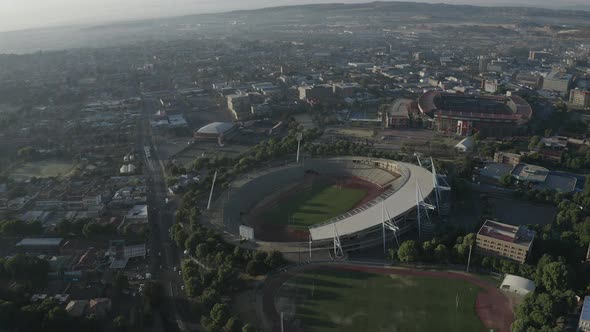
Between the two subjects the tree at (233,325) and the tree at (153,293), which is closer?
the tree at (233,325)

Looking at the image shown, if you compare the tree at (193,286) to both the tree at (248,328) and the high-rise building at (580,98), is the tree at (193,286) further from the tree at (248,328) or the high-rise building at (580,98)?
the high-rise building at (580,98)

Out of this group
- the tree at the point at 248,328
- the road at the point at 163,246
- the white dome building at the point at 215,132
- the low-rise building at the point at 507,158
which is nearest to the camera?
the tree at the point at 248,328

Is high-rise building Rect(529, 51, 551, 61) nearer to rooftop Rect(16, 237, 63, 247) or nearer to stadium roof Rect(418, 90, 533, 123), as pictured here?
stadium roof Rect(418, 90, 533, 123)

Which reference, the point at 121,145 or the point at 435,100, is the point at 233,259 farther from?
the point at 435,100

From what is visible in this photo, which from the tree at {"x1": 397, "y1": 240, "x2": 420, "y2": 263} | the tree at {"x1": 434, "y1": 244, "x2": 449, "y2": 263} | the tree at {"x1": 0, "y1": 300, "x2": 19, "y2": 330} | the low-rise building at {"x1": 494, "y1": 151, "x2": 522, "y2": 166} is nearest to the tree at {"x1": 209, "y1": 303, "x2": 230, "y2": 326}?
the tree at {"x1": 0, "y1": 300, "x2": 19, "y2": 330}

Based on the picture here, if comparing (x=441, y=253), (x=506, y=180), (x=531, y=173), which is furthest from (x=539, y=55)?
(x=441, y=253)

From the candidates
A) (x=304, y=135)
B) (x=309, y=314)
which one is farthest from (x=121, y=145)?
(x=309, y=314)

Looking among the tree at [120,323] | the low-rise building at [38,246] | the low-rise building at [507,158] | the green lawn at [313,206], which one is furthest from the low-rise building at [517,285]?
the low-rise building at [38,246]
